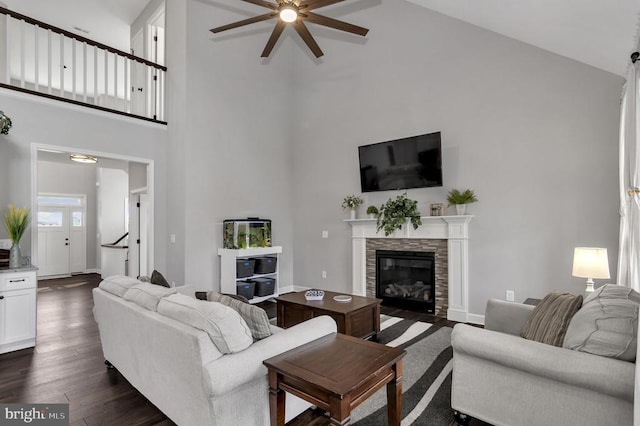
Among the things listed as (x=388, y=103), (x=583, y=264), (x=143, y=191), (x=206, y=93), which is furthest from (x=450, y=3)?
(x=143, y=191)

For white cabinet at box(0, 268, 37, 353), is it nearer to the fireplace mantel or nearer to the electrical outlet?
Result: the fireplace mantel

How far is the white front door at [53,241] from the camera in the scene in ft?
27.2

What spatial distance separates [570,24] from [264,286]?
496cm

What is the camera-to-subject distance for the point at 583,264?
3.04m

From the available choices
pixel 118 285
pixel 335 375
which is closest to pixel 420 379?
pixel 335 375

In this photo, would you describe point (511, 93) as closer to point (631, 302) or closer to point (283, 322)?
point (631, 302)

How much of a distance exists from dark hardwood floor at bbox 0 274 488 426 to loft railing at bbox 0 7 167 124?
9.89 feet

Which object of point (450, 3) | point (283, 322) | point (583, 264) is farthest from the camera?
point (450, 3)

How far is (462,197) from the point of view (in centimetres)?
443

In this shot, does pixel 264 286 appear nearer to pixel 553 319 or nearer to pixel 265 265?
pixel 265 265

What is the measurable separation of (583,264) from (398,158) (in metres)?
2.73

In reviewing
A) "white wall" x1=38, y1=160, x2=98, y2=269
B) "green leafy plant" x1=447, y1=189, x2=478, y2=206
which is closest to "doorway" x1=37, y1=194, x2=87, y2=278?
"white wall" x1=38, y1=160, x2=98, y2=269

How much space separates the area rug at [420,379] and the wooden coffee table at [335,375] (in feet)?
1.69

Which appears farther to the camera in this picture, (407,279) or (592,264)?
(407,279)
